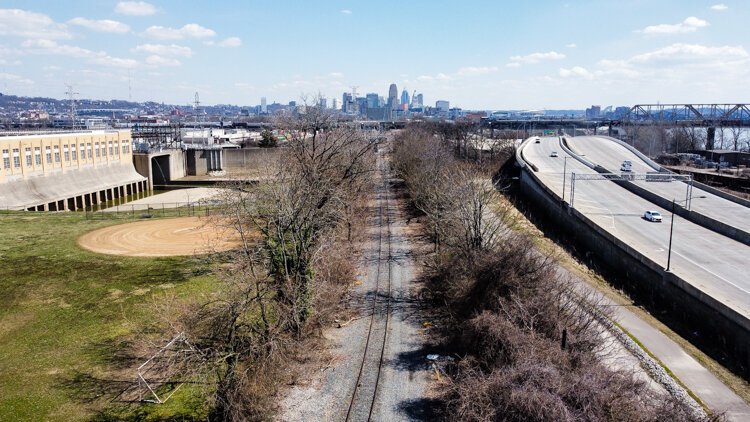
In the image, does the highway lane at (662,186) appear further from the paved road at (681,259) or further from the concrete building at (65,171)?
the concrete building at (65,171)

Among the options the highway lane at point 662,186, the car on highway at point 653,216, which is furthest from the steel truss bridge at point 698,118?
Answer: the car on highway at point 653,216

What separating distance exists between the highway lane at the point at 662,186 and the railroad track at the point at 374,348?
26006mm

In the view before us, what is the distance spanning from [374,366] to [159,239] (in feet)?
83.6

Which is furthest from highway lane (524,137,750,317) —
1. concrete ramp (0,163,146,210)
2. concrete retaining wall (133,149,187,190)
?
concrete retaining wall (133,149,187,190)

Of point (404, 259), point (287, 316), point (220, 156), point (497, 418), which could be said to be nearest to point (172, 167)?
point (220, 156)

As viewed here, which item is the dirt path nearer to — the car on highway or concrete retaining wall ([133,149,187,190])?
the car on highway

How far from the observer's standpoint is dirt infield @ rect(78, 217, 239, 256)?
36.4 metres

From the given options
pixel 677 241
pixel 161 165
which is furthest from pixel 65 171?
pixel 677 241

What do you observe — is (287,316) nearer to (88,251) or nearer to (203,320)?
(203,320)

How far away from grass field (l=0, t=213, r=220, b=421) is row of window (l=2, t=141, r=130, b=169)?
22759 millimetres

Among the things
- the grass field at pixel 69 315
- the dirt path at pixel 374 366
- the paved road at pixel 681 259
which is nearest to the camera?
the dirt path at pixel 374 366

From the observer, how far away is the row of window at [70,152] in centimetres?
5909

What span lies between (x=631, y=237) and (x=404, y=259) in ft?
55.1

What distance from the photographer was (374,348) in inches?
853
